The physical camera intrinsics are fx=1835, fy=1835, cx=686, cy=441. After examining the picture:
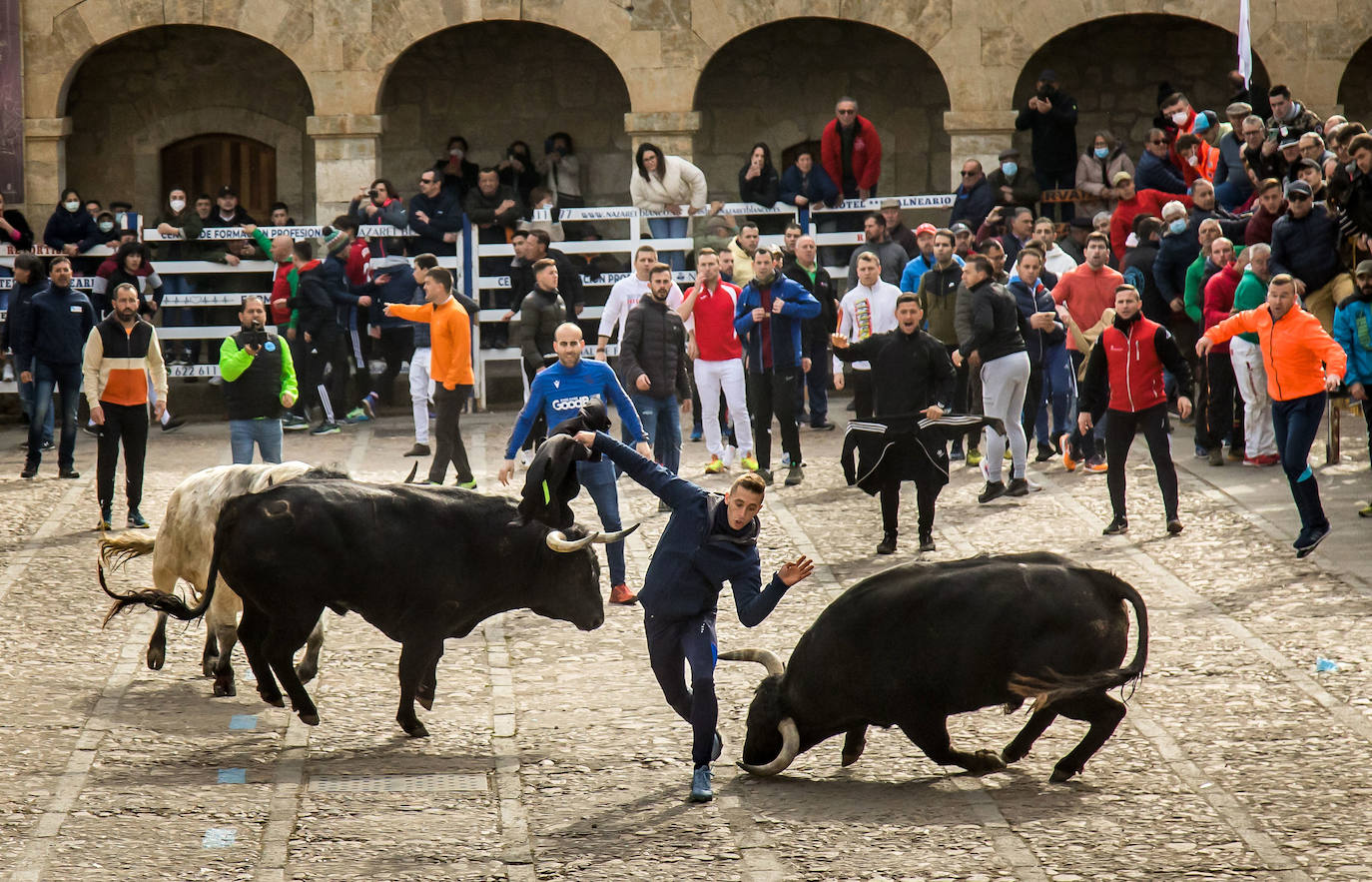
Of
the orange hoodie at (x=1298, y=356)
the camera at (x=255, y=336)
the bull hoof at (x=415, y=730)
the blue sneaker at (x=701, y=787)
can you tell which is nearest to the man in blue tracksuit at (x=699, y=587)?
the blue sneaker at (x=701, y=787)

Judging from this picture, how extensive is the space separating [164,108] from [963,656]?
19281 millimetres

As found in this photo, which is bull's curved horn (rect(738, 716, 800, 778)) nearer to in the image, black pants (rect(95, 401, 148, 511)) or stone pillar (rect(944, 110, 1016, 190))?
black pants (rect(95, 401, 148, 511))

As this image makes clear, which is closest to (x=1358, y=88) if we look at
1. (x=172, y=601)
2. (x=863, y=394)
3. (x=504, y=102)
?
(x=863, y=394)

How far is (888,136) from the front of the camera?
2403 cm

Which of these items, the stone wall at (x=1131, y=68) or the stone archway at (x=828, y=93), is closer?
the stone wall at (x=1131, y=68)

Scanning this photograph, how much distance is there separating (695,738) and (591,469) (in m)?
4.23

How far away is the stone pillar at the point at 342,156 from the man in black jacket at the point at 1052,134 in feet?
24.8

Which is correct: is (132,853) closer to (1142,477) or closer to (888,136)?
(1142,477)

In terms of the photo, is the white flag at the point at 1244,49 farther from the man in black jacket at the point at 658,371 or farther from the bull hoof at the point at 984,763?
the bull hoof at the point at 984,763

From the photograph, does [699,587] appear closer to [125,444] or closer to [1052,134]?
[125,444]

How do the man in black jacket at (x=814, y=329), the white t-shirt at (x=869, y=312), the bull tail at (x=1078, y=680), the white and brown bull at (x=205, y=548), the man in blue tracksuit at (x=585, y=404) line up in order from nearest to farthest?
the bull tail at (x=1078, y=680) < the white and brown bull at (x=205, y=548) < the man in blue tracksuit at (x=585, y=404) < the white t-shirt at (x=869, y=312) < the man in black jacket at (x=814, y=329)

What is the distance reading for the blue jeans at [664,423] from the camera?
14234 millimetres

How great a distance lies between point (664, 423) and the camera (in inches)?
562

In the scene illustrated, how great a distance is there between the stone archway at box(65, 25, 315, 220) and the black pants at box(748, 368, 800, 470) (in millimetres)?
11062
